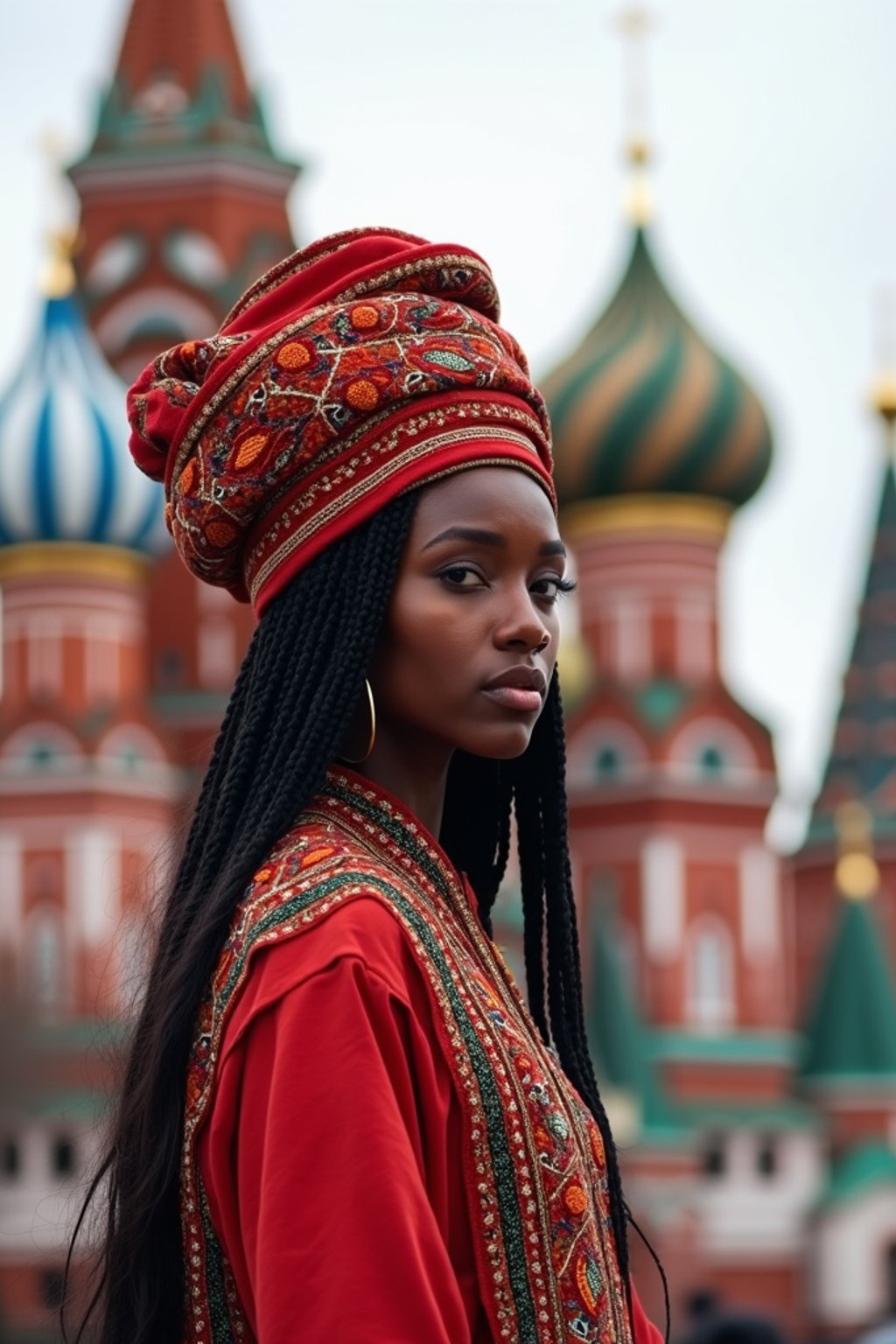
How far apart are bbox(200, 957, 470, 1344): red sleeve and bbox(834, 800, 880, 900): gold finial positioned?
3057 cm

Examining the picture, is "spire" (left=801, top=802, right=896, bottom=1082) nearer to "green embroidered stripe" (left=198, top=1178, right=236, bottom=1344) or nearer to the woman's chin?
the woman's chin

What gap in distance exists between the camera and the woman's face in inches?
105

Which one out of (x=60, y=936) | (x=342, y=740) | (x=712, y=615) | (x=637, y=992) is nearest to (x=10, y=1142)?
(x=60, y=936)

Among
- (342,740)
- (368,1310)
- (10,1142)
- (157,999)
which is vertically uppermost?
(10,1142)

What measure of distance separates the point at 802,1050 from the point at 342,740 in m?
29.9

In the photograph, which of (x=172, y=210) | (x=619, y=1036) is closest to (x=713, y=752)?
(x=619, y=1036)

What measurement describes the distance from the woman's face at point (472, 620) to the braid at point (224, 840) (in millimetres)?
25

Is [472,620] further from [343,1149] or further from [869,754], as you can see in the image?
[869,754]

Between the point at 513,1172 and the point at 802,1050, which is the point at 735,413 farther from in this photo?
the point at 513,1172

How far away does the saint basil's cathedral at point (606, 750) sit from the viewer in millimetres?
30672

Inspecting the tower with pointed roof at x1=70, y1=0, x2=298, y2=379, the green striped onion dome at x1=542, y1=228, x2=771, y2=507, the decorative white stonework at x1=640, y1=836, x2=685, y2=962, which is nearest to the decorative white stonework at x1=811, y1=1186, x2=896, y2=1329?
the decorative white stonework at x1=640, y1=836, x2=685, y2=962

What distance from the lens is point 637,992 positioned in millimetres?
31312

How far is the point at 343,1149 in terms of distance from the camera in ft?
7.80

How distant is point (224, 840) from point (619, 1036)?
28.0m
